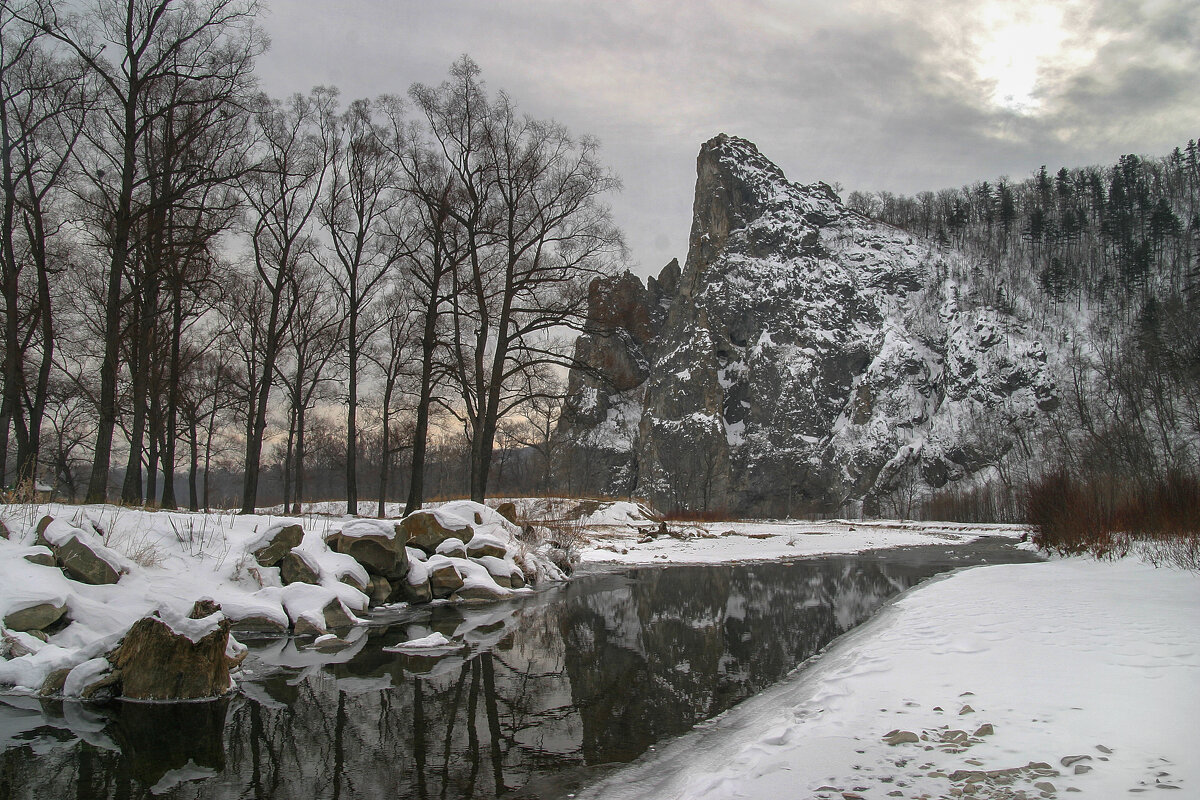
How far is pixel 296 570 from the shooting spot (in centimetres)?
1035

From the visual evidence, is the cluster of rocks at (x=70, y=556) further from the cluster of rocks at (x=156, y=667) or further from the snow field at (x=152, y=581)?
the cluster of rocks at (x=156, y=667)

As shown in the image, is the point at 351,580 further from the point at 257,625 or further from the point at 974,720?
the point at 974,720

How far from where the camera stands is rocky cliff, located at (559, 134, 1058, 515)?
92500mm

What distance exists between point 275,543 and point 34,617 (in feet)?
12.7

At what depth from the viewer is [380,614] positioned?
Answer: 11148 millimetres

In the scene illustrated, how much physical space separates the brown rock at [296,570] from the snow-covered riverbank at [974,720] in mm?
7351

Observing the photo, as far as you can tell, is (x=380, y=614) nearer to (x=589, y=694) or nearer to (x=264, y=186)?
(x=589, y=694)

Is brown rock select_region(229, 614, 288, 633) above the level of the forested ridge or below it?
below

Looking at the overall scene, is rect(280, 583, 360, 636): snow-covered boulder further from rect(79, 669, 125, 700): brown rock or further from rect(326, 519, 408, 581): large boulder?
rect(79, 669, 125, 700): brown rock

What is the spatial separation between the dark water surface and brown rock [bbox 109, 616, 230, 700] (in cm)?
22

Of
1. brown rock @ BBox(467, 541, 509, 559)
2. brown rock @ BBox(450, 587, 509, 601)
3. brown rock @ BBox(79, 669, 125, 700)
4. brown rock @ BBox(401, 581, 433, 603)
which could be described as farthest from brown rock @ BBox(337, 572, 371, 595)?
brown rock @ BBox(79, 669, 125, 700)

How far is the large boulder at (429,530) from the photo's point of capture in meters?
13.8

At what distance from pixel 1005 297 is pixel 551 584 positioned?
11018cm

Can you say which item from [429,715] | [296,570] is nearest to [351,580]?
[296,570]
